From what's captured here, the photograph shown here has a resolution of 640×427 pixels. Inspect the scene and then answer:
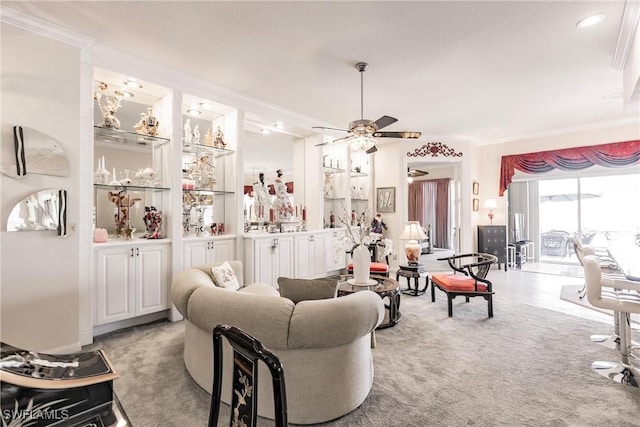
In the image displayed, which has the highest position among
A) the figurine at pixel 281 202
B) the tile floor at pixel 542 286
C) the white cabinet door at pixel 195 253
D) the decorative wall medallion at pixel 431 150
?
the decorative wall medallion at pixel 431 150

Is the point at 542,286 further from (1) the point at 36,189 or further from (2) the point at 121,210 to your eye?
(1) the point at 36,189

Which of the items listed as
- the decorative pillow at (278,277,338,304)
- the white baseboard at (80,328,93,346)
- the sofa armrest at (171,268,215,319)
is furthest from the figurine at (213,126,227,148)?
the decorative pillow at (278,277,338,304)

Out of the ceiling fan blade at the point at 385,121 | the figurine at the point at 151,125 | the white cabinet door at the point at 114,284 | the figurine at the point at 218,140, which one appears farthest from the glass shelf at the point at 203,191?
the ceiling fan blade at the point at 385,121

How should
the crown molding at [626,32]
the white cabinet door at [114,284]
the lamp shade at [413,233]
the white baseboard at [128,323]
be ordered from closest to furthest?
the crown molding at [626,32] → the white cabinet door at [114,284] → the white baseboard at [128,323] → the lamp shade at [413,233]

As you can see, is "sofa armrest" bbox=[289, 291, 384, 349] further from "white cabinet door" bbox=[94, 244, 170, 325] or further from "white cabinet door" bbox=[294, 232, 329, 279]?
"white cabinet door" bbox=[294, 232, 329, 279]

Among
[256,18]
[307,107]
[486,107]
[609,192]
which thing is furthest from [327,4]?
[609,192]

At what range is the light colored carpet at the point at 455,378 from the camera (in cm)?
194

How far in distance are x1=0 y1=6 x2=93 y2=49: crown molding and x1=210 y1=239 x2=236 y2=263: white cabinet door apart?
7.99ft

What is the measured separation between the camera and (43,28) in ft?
8.68

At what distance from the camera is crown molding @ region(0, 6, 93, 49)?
249 centimetres

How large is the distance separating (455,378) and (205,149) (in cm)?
385

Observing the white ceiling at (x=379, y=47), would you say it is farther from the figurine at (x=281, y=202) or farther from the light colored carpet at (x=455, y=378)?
the light colored carpet at (x=455, y=378)

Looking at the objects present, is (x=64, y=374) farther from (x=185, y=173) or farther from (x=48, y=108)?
(x=185, y=173)

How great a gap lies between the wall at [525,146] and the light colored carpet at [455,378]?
3808mm
